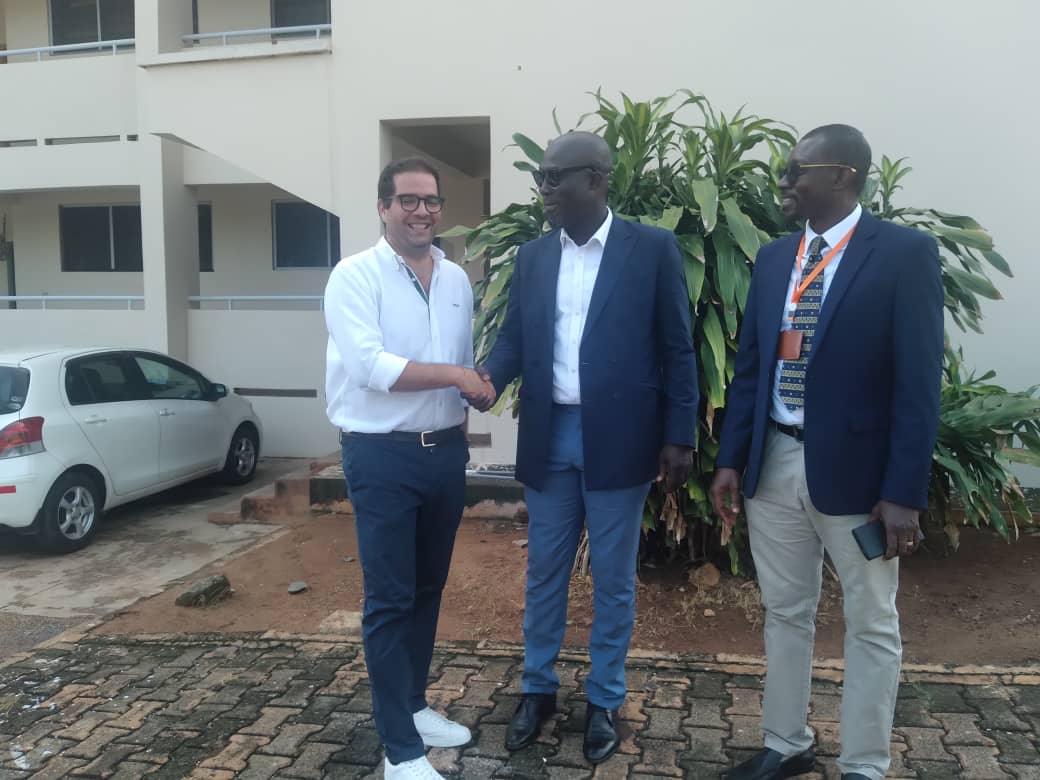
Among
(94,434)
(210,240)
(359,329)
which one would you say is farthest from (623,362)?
(210,240)

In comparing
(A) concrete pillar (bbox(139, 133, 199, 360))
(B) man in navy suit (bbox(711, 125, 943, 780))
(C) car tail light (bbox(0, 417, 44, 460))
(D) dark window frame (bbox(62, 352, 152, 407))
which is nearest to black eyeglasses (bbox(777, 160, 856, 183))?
(B) man in navy suit (bbox(711, 125, 943, 780))

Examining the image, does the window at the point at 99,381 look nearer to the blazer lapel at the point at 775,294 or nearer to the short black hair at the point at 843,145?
the blazer lapel at the point at 775,294

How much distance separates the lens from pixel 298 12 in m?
10.1

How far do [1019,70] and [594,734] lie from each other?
18.5 feet

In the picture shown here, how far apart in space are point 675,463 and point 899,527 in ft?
2.50

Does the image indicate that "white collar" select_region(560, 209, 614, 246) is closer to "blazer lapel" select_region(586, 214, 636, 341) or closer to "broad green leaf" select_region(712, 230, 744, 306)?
"blazer lapel" select_region(586, 214, 636, 341)

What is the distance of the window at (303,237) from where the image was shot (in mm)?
10445

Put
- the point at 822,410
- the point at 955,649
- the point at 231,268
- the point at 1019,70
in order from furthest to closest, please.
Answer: the point at 231,268, the point at 1019,70, the point at 955,649, the point at 822,410

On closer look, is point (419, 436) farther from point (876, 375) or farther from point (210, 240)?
point (210, 240)

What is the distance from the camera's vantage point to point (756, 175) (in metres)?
4.34

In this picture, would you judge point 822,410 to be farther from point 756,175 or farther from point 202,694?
point 202,694

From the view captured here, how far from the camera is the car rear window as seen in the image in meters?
5.86

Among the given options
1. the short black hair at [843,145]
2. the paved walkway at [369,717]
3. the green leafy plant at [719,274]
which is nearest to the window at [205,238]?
the green leafy plant at [719,274]

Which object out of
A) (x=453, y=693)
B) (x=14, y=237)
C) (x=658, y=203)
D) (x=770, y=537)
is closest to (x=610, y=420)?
(x=770, y=537)
